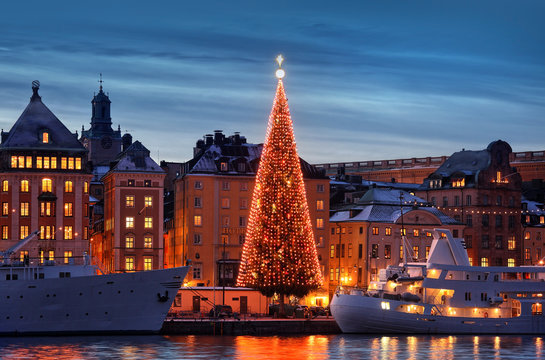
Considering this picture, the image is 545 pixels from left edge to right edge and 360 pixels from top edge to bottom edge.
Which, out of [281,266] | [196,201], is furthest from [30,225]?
[281,266]

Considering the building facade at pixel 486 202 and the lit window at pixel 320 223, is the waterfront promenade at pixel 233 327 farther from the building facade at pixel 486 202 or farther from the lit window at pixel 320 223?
the building facade at pixel 486 202

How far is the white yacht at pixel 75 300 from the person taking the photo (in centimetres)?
10906

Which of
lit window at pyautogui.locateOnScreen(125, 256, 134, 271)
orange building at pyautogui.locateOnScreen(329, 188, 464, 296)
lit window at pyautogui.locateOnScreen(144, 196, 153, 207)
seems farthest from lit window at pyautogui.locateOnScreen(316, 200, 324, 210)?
lit window at pyautogui.locateOnScreen(125, 256, 134, 271)

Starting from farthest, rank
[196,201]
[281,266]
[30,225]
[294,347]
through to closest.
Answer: [196,201] < [30,225] < [281,266] < [294,347]

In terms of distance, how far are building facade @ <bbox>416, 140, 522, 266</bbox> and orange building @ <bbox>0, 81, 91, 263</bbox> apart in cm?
4552

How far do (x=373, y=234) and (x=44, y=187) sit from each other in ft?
118

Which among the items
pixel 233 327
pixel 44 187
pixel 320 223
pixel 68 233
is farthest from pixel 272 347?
pixel 320 223

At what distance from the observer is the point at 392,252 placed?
15000 cm

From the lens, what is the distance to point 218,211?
468ft

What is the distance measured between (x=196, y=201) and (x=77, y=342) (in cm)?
4015

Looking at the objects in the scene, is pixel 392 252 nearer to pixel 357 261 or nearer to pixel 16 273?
pixel 357 261

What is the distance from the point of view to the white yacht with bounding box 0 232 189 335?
109m

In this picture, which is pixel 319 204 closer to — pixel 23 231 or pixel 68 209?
pixel 68 209

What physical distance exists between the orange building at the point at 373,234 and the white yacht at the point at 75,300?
38022 millimetres
